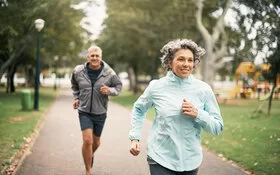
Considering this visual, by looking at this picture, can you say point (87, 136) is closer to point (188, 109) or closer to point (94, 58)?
point (94, 58)

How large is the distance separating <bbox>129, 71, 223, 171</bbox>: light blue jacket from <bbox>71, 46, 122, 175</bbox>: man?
261 centimetres

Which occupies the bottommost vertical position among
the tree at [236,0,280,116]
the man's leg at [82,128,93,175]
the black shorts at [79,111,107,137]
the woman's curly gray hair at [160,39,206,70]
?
the man's leg at [82,128,93,175]

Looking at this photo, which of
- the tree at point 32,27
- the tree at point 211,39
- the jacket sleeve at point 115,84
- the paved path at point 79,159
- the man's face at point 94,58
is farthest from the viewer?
the tree at point 211,39

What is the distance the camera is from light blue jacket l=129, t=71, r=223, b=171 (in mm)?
3029

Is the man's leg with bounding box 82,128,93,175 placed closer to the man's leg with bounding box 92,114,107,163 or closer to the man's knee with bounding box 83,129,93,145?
the man's knee with bounding box 83,129,93,145

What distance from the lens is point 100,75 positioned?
587 centimetres

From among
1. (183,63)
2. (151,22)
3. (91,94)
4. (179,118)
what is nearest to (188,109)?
(179,118)

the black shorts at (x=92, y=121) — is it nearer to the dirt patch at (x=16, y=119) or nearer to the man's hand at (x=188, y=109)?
the man's hand at (x=188, y=109)

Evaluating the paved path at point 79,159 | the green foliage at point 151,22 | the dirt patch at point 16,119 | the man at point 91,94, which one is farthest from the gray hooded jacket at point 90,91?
the green foliage at point 151,22

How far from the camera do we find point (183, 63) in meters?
3.09

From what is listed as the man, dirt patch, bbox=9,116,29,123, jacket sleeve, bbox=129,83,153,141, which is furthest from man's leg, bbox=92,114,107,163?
dirt patch, bbox=9,116,29,123

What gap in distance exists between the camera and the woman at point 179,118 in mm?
3031

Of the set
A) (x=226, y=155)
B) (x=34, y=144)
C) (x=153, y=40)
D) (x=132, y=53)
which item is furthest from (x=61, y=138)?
(x=132, y=53)

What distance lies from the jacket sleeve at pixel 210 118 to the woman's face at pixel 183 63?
10.7 inches
